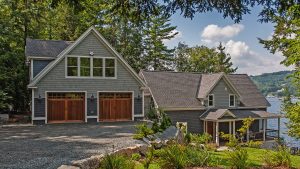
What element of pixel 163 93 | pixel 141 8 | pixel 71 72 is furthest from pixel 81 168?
pixel 163 93

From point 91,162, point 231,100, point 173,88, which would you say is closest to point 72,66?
point 173,88

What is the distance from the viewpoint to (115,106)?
2408 centimetres

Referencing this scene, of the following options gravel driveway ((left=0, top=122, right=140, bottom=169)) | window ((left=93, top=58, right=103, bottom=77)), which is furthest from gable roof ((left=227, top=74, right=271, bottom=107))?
gravel driveway ((left=0, top=122, right=140, bottom=169))

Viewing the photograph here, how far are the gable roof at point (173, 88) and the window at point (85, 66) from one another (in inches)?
314

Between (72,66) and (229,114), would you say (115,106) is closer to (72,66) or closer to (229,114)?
(72,66)

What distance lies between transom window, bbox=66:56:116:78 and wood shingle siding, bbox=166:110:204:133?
25.8 feet

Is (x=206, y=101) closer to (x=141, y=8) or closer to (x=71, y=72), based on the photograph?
(x=71, y=72)

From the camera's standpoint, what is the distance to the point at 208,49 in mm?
53188

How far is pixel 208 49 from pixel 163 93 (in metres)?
25.7

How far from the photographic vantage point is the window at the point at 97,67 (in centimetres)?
2342

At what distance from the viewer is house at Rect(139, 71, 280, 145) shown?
2928 cm

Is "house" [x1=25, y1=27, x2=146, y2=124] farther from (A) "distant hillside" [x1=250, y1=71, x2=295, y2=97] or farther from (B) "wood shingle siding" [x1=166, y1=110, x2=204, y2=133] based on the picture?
(A) "distant hillside" [x1=250, y1=71, x2=295, y2=97]

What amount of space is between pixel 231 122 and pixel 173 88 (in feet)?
21.7

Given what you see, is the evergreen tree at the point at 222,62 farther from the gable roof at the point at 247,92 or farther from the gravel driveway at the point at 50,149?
the gravel driveway at the point at 50,149
